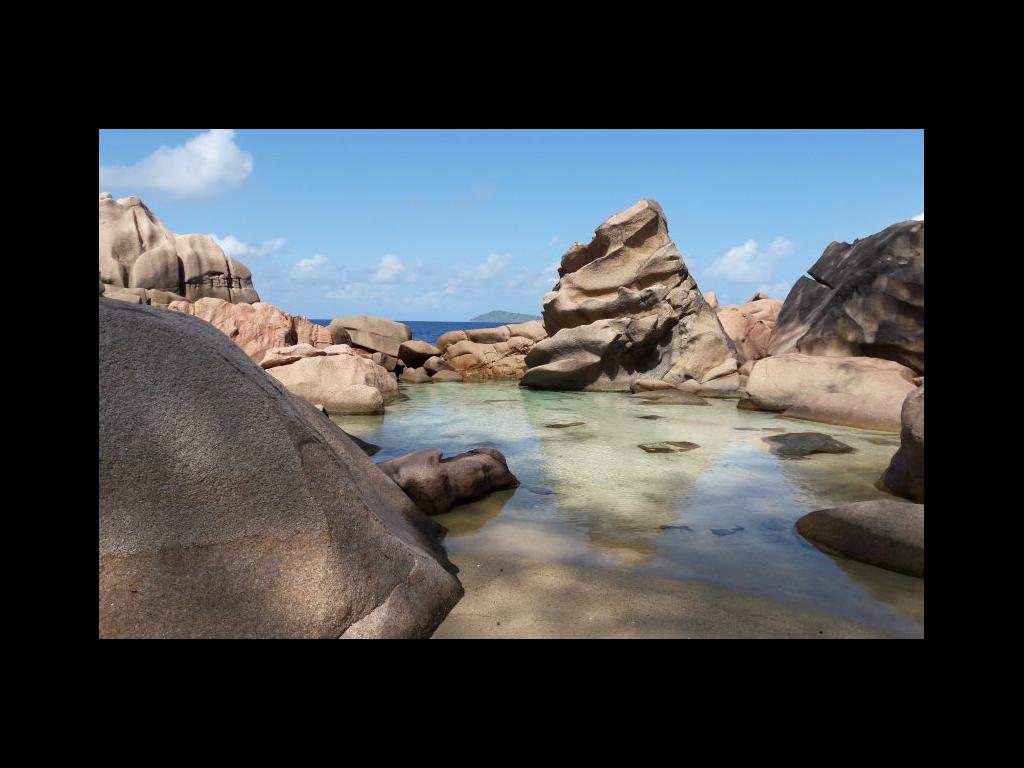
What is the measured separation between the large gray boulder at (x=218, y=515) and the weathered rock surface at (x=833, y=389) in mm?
8610

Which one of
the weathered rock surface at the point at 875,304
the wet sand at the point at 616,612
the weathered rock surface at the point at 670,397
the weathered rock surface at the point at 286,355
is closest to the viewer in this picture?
the wet sand at the point at 616,612

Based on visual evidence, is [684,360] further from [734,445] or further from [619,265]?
[734,445]

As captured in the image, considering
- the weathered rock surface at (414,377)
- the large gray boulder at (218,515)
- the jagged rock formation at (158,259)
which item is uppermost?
the jagged rock formation at (158,259)

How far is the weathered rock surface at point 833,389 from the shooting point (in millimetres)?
9125

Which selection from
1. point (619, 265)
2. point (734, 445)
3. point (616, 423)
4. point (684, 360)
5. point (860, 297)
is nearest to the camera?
point (734, 445)

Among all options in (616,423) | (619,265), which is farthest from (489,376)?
(616,423)

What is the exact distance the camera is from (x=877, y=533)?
12.0 feet

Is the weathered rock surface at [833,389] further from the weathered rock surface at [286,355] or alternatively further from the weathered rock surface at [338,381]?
the weathered rock surface at [286,355]

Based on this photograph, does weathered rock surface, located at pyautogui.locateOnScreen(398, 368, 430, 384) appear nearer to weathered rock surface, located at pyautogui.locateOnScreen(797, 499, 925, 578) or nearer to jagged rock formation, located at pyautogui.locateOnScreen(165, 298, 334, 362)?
jagged rock formation, located at pyautogui.locateOnScreen(165, 298, 334, 362)

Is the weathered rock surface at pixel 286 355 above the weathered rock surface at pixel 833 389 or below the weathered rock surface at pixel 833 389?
above

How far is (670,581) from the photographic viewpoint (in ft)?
10.7

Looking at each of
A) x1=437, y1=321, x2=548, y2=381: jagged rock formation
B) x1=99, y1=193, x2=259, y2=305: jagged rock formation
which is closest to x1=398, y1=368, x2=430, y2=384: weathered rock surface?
x1=437, y1=321, x2=548, y2=381: jagged rock formation

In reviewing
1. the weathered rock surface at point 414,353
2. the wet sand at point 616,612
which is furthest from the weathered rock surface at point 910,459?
the weathered rock surface at point 414,353
